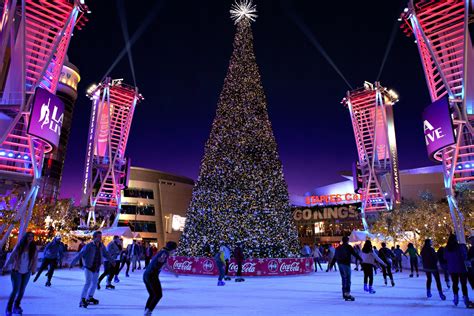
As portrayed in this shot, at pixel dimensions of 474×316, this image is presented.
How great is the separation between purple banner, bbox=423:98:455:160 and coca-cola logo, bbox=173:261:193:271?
17.3 m

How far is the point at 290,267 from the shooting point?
17.2 meters

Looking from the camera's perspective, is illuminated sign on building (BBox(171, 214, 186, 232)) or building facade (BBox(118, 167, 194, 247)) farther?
building facade (BBox(118, 167, 194, 247))

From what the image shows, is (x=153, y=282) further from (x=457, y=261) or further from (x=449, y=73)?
(x=449, y=73)

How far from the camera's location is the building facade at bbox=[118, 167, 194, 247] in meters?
66.5

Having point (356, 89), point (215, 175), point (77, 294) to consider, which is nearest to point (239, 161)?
point (215, 175)

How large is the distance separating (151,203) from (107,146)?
2726cm

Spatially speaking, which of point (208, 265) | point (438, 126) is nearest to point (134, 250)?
point (208, 265)

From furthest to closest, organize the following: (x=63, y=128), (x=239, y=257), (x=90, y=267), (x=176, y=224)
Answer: (x=63, y=128) < (x=176, y=224) < (x=239, y=257) < (x=90, y=267)

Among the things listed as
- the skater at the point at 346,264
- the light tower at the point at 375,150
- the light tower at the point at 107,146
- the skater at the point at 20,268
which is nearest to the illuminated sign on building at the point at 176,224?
the light tower at the point at 107,146

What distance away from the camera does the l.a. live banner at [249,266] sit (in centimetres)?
1608

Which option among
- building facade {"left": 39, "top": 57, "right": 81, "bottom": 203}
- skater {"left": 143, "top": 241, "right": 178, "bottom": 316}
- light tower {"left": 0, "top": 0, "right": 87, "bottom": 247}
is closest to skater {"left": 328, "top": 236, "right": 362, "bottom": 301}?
skater {"left": 143, "top": 241, "right": 178, "bottom": 316}

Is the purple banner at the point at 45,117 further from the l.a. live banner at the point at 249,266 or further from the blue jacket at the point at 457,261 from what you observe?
the blue jacket at the point at 457,261

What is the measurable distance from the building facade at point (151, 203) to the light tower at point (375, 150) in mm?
34396

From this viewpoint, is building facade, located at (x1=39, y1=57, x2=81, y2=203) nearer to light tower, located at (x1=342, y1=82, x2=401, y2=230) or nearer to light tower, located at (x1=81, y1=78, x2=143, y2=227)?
light tower, located at (x1=81, y1=78, x2=143, y2=227)
